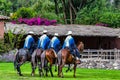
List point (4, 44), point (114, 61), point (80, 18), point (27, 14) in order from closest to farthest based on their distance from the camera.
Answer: point (114, 61) → point (4, 44) → point (27, 14) → point (80, 18)

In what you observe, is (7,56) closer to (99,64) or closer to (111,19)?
(99,64)

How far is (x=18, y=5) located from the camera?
9331 cm

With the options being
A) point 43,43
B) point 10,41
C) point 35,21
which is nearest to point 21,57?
point 43,43

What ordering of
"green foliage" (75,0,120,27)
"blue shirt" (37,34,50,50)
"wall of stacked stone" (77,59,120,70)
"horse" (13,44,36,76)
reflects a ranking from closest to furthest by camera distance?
"blue shirt" (37,34,50,50), "horse" (13,44,36,76), "wall of stacked stone" (77,59,120,70), "green foliage" (75,0,120,27)

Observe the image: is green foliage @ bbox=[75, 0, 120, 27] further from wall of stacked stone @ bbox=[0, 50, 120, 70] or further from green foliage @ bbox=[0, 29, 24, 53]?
wall of stacked stone @ bbox=[0, 50, 120, 70]

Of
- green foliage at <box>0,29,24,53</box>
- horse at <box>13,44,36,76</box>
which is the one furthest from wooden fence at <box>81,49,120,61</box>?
horse at <box>13,44,36,76</box>

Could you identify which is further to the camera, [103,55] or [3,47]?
[3,47]

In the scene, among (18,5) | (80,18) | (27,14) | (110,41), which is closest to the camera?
(110,41)

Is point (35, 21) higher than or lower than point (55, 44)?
lower

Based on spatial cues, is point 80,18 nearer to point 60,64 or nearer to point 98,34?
point 98,34

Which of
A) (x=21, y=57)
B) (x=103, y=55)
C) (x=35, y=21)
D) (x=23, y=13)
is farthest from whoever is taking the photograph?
(x=23, y=13)

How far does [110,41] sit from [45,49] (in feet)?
93.7

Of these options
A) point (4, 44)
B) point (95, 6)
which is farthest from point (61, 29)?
point (95, 6)

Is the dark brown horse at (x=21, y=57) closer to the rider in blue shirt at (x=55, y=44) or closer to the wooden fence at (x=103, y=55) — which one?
the rider in blue shirt at (x=55, y=44)
